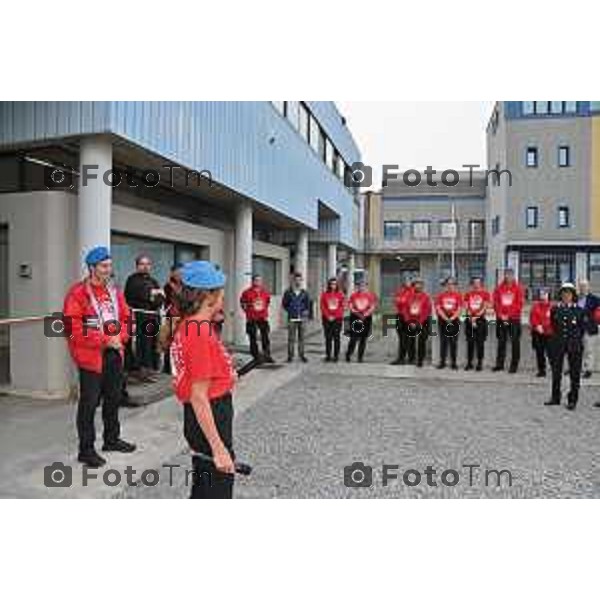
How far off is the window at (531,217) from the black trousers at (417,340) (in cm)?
2011

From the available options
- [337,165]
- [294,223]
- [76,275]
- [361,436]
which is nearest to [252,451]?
[361,436]

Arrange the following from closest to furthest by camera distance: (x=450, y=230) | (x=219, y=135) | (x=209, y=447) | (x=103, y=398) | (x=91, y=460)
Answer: (x=209, y=447) → (x=91, y=460) → (x=103, y=398) → (x=219, y=135) → (x=450, y=230)

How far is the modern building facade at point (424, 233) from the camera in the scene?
37.7 m

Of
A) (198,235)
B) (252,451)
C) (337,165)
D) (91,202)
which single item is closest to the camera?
(252,451)

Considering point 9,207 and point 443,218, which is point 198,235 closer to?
point 9,207

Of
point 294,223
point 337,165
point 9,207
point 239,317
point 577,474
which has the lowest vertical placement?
point 577,474

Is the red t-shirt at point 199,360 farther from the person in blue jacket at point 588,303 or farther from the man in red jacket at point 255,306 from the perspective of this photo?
the man in red jacket at point 255,306

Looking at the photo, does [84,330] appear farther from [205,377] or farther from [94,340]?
[205,377]

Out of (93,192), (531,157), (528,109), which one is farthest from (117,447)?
(528,109)

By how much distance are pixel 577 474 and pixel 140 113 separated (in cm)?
572

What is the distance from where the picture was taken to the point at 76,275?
7039 mm

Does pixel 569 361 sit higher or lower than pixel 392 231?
lower

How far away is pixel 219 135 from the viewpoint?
9.66 meters

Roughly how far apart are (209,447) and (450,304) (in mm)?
7461
